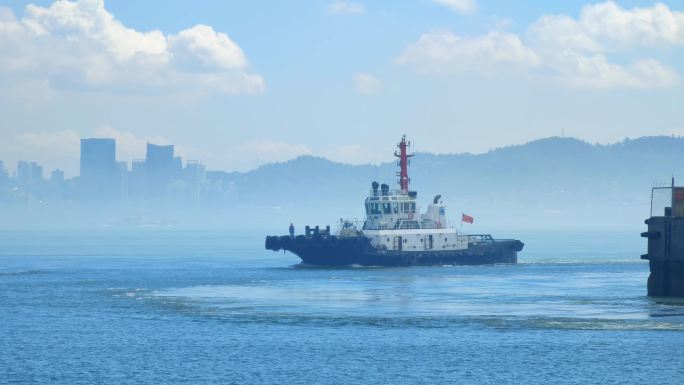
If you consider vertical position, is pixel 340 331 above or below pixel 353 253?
below

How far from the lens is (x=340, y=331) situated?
6450 centimetres

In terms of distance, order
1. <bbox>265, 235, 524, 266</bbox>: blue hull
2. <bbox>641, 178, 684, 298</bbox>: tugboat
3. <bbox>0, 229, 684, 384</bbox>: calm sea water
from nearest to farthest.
Answer: 1. <bbox>0, 229, 684, 384</bbox>: calm sea water
2. <bbox>641, 178, 684, 298</bbox>: tugboat
3. <bbox>265, 235, 524, 266</bbox>: blue hull

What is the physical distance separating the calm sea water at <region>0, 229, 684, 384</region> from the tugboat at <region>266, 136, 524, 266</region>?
10723 mm

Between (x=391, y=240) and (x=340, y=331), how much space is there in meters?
52.8

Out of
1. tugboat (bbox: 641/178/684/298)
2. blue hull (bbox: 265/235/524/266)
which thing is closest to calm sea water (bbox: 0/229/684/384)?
tugboat (bbox: 641/178/684/298)

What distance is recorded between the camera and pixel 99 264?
142875mm

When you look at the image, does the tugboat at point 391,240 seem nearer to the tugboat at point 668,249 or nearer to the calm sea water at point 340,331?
the calm sea water at point 340,331

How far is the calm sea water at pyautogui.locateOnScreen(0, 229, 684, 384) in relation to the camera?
51281mm

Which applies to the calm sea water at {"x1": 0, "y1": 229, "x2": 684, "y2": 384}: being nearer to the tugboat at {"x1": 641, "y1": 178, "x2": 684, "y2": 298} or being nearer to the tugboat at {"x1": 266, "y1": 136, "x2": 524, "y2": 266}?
the tugboat at {"x1": 641, "y1": 178, "x2": 684, "y2": 298}

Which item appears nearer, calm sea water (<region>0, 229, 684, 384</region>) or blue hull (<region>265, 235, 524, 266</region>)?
calm sea water (<region>0, 229, 684, 384</region>)

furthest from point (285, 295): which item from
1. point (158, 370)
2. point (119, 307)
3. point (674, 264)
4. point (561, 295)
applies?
point (158, 370)

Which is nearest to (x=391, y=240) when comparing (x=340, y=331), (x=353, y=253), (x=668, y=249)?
(x=353, y=253)

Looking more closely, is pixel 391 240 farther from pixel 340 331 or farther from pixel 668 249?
pixel 340 331

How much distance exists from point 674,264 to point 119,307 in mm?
34674
